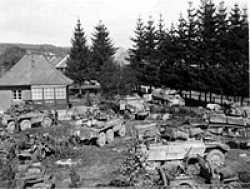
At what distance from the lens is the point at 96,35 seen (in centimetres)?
4541

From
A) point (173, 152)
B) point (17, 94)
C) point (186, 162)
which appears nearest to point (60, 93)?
point (17, 94)

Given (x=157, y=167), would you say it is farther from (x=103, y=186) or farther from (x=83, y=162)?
(x=83, y=162)

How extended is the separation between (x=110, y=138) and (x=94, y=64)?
2881 cm

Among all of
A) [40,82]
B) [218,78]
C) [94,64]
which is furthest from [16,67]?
[218,78]

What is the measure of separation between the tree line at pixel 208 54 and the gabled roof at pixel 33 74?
11.3 meters

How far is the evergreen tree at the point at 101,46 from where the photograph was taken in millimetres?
44000

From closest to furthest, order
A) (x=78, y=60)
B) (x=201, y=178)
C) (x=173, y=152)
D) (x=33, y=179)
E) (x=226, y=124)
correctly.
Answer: (x=33, y=179)
(x=201, y=178)
(x=173, y=152)
(x=226, y=124)
(x=78, y=60)

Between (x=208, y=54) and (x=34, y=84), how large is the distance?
16.6 metres

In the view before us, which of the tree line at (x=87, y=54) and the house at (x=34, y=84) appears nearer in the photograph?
the house at (x=34, y=84)

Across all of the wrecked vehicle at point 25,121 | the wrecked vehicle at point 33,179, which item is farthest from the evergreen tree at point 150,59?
the wrecked vehicle at point 33,179

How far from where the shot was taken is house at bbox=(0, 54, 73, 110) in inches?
1062

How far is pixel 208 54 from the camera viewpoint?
26.2 meters

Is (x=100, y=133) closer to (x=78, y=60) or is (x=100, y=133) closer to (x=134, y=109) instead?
(x=134, y=109)

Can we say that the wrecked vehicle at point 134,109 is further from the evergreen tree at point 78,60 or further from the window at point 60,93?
the evergreen tree at point 78,60
